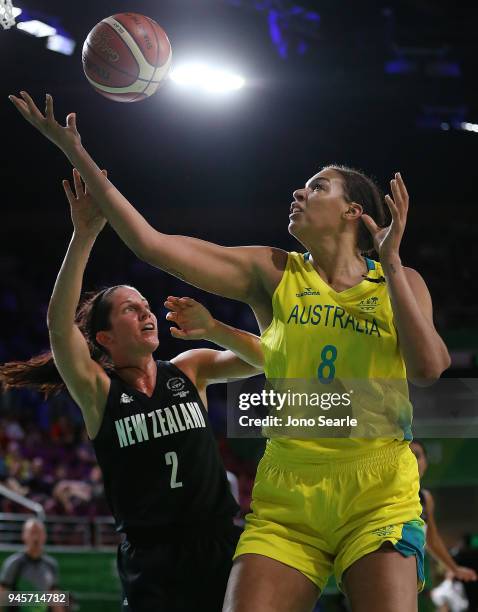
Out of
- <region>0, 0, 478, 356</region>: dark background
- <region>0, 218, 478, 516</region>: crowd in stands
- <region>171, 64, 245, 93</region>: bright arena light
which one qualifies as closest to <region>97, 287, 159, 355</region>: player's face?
<region>0, 0, 478, 356</region>: dark background

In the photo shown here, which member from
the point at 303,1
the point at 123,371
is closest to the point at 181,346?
the point at 303,1

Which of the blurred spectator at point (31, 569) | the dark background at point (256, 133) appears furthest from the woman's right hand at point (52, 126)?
the dark background at point (256, 133)

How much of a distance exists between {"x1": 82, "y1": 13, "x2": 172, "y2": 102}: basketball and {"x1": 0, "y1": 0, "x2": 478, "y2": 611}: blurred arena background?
17.7 feet

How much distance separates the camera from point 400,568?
2.95 metres

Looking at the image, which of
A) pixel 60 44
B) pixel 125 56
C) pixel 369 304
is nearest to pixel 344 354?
pixel 369 304

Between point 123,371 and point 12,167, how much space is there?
41.8ft

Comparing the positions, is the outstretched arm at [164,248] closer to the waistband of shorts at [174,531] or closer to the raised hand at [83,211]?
the raised hand at [83,211]

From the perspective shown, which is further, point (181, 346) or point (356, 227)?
point (181, 346)

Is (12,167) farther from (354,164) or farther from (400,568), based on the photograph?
(400,568)

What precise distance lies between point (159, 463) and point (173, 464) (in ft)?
0.20

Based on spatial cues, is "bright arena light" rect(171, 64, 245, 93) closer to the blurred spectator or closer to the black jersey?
the blurred spectator

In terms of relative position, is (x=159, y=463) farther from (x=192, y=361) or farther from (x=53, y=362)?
(x=53, y=362)

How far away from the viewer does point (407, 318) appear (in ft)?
9.70

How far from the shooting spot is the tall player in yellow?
2.97m
